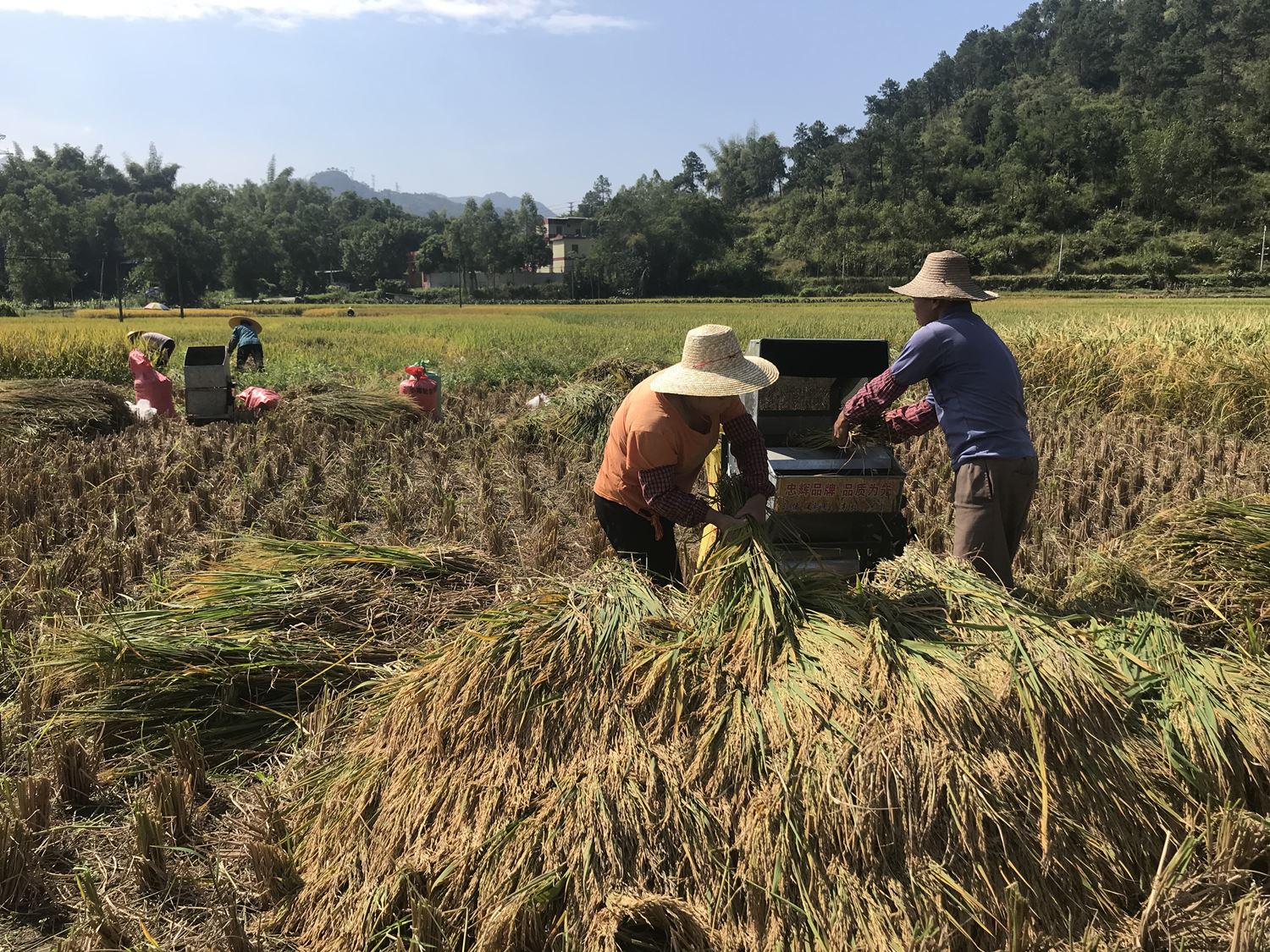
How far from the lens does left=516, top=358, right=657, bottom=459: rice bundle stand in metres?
8.56

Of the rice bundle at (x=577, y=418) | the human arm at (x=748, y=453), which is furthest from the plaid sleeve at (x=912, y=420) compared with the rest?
the rice bundle at (x=577, y=418)

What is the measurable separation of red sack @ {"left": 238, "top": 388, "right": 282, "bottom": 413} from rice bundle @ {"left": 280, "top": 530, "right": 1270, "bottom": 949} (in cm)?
811

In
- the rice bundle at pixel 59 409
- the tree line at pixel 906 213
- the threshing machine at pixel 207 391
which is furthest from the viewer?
the tree line at pixel 906 213

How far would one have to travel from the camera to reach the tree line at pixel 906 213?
5947 cm

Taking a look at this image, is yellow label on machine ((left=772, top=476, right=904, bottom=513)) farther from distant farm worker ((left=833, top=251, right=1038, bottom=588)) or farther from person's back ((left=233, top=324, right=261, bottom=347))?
person's back ((left=233, top=324, right=261, bottom=347))

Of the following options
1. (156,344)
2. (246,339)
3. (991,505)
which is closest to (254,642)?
(991,505)

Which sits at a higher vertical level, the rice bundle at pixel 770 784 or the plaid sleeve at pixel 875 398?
the plaid sleeve at pixel 875 398

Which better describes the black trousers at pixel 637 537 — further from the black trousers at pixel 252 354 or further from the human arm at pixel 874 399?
the black trousers at pixel 252 354

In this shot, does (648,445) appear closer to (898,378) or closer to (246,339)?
(898,378)

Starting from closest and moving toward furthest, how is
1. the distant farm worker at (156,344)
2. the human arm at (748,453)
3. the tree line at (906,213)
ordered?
the human arm at (748,453) → the distant farm worker at (156,344) → the tree line at (906,213)

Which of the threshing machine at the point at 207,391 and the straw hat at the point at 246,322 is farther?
the straw hat at the point at 246,322

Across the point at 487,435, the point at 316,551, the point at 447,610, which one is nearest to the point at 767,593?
the point at 447,610

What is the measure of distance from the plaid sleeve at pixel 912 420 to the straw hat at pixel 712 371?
802 millimetres

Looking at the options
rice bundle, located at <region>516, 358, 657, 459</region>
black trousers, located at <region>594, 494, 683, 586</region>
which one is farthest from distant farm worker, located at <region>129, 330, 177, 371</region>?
black trousers, located at <region>594, 494, 683, 586</region>
